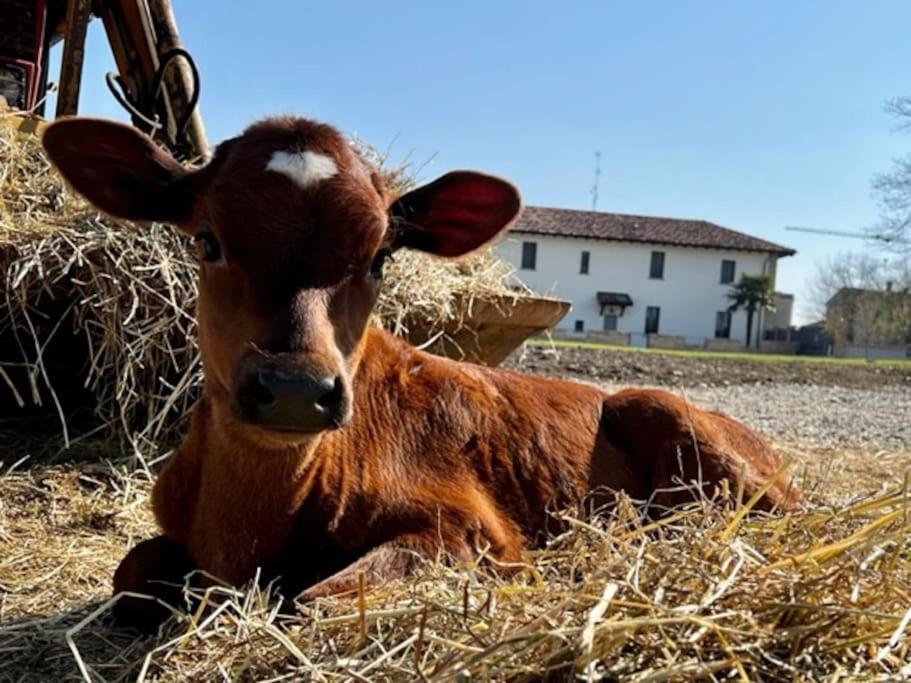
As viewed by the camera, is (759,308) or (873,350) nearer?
(873,350)

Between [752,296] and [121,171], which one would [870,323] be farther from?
[121,171]

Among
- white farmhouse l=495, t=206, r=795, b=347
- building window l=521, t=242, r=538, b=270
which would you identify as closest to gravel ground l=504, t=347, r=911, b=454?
white farmhouse l=495, t=206, r=795, b=347

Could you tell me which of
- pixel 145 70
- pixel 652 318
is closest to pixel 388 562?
pixel 145 70

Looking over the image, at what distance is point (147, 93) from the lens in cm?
595

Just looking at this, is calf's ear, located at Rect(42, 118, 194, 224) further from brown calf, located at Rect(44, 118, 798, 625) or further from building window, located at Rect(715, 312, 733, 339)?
building window, located at Rect(715, 312, 733, 339)

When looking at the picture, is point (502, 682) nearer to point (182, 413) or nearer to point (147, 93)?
point (182, 413)

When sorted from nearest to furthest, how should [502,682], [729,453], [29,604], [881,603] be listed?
[502,682]
[881,603]
[29,604]
[729,453]

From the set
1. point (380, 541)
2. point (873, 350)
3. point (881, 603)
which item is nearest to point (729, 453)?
point (380, 541)

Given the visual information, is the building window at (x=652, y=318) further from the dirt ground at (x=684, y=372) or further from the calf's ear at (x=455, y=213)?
the calf's ear at (x=455, y=213)

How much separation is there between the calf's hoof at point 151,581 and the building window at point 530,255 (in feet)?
206

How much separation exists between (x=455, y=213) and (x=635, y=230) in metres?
64.6

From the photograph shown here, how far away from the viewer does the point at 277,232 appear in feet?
8.46

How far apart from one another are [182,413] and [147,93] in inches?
90.2

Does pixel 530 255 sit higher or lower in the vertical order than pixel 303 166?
higher
